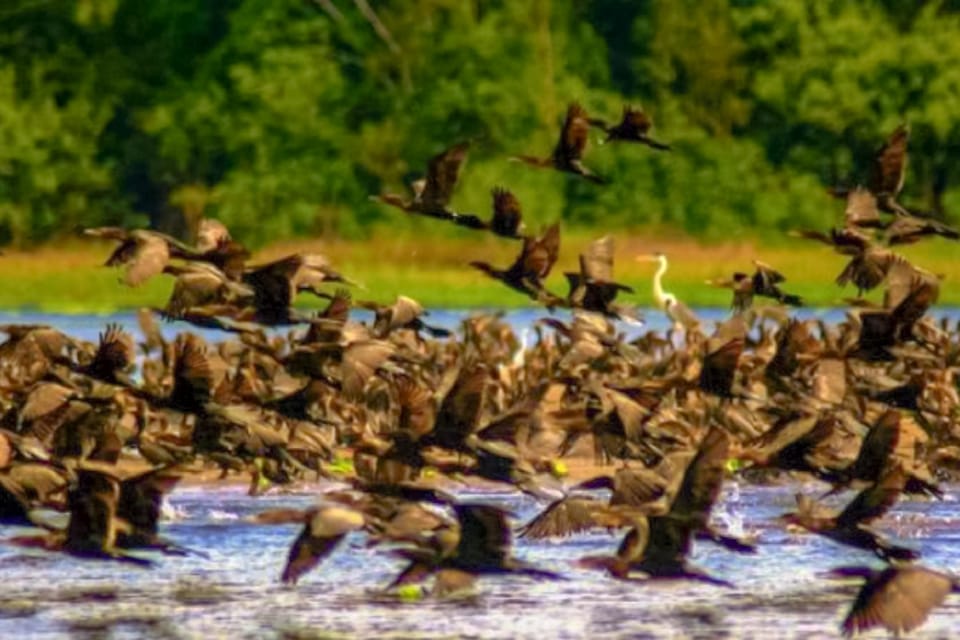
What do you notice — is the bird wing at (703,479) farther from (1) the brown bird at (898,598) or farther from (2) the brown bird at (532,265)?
(2) the brown bird at (532,265)

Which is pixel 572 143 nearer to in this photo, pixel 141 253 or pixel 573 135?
pixel 573 135

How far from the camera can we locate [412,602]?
1512 centimetres

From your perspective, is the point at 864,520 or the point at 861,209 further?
the point at 861,209

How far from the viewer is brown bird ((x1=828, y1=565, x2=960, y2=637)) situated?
12773 millimetres

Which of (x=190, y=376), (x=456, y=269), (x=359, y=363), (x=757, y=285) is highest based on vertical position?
(x=456, y=269)

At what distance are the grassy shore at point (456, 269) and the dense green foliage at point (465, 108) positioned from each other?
1.66 meters

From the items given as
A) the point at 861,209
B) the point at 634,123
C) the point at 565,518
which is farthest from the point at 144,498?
the point at 861,209

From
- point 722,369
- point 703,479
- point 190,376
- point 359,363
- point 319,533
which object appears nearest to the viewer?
point 319,533

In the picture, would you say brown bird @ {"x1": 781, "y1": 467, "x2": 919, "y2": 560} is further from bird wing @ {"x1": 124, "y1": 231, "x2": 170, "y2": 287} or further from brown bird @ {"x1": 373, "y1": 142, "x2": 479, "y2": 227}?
bird wing @ {"x1": 124, "y1": 231, "x2": 170, "y2": 287}

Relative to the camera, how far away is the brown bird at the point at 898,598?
12773 mm

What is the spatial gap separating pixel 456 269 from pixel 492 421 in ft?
102

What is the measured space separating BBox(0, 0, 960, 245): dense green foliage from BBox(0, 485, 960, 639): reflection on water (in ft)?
103

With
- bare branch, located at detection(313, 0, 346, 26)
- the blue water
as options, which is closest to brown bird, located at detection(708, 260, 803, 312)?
the blue water

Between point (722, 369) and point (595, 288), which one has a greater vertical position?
point (595, 288)
